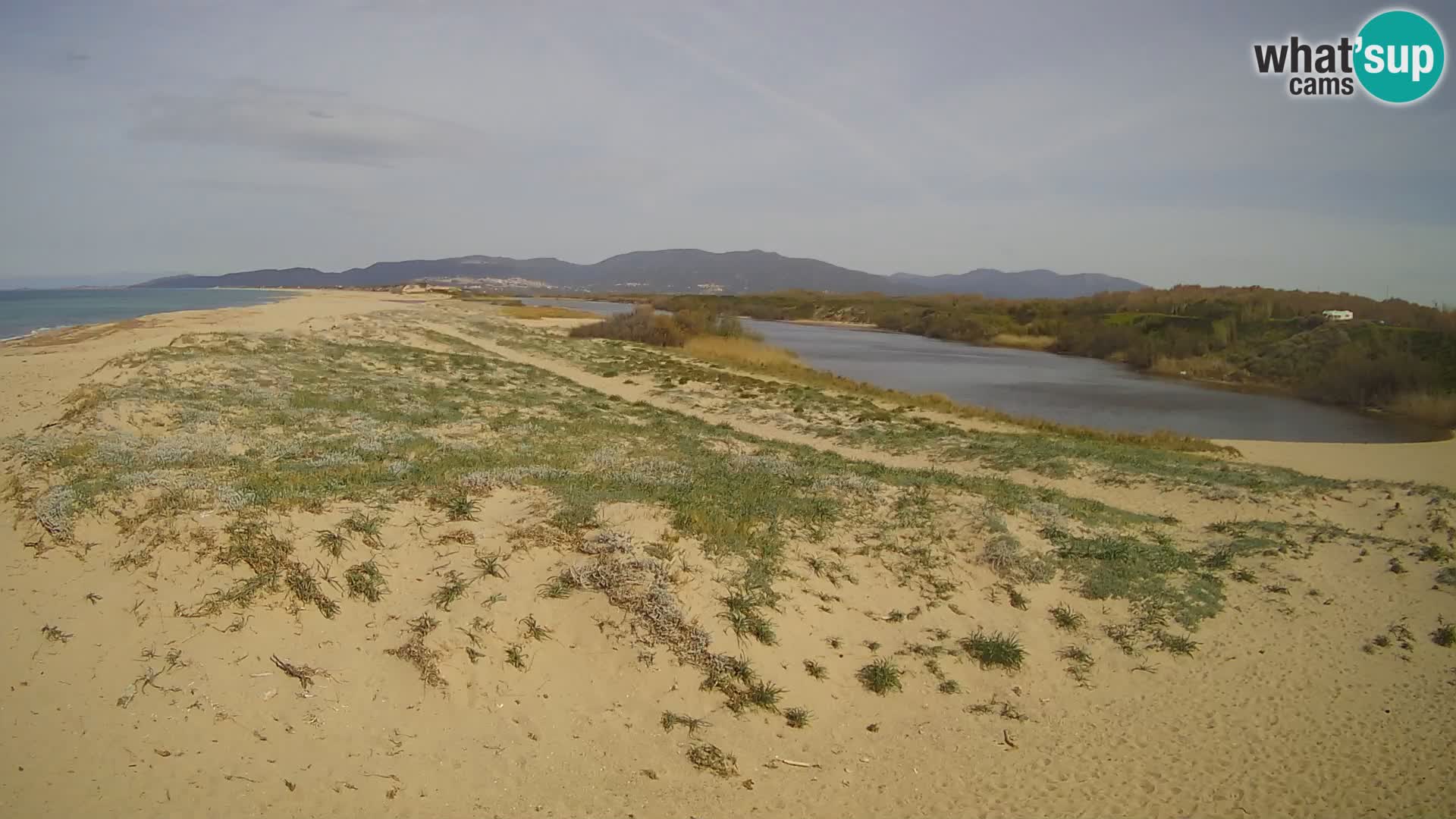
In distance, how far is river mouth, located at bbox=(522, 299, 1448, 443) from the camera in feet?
85.7

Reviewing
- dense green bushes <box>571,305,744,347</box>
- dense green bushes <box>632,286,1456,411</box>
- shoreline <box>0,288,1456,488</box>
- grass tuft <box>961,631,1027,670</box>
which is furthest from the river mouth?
grass tuft <box>961,631,1027,670</box>

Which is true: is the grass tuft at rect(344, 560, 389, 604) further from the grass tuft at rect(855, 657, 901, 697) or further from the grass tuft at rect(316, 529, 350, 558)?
the grass tuft at rect(855, 657, 901, 697)

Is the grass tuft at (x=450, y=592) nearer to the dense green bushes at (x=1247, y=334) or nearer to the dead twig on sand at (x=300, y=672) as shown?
the dead twig on sand at (x=300, y=672)

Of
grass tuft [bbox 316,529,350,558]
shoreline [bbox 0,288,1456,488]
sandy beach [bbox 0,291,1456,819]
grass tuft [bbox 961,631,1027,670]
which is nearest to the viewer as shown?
sandy beach [bbox 0,291,1456,819]

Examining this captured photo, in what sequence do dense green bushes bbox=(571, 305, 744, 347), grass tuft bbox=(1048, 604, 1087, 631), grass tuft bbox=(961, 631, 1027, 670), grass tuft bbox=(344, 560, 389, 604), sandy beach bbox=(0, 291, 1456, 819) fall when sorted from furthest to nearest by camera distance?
1. dense green bushes bbox=(571, 305, 744, 347)
2. grass tuft bbox=(1048, 604, 1087, 631)
3. grass tuft bbox=(961, 631, 1027, 670)
4. grass tuft bbox=(344, 560, 389, 604)
5. sandy beach bbox=(0, 291, 1456, 819)

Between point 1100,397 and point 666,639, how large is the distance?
32165mm

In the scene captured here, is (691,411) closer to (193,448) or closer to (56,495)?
(193,448)

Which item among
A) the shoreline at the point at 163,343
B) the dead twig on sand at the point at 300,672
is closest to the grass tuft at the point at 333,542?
the dead twig on sand at the point at 300,672

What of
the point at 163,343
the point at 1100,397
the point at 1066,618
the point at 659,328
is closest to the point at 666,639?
the point at 1066,618

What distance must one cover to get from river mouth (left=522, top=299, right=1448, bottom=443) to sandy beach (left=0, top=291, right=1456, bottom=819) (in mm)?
17214

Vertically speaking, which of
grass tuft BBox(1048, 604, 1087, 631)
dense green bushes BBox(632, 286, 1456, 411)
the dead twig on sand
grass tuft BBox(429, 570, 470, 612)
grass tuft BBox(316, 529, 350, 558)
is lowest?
grass tuft BBox(1048, 604, 1087, 631)

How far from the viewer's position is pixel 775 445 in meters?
14.5

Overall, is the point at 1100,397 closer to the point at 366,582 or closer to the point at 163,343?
the point at 366,582

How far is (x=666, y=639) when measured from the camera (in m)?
6.19
